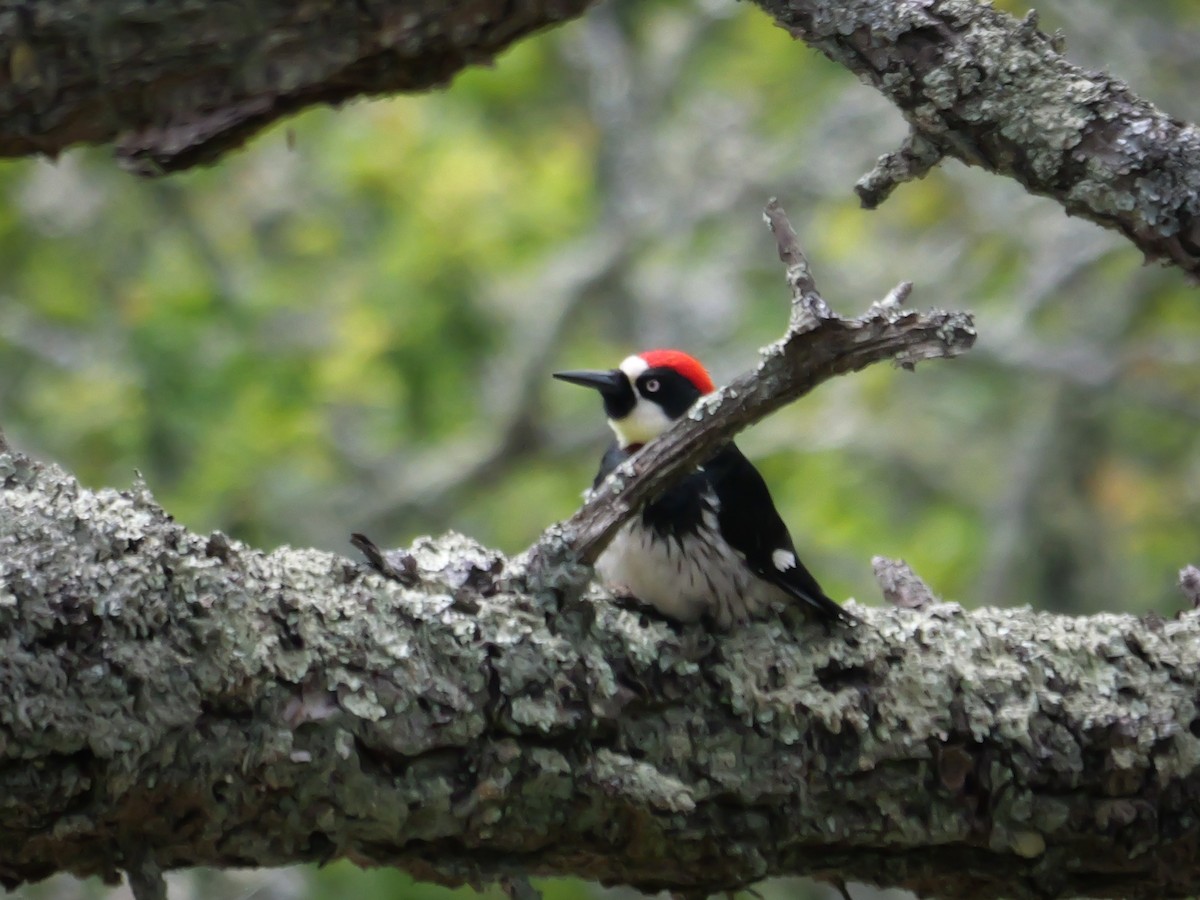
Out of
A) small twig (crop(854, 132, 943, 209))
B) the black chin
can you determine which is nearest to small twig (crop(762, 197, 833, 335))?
small twig (crop(854, 132, 943, 209))

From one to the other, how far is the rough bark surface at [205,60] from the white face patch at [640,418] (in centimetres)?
195

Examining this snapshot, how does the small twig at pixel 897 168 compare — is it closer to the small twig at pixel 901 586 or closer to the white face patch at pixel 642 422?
the small twig at pixel 901 586

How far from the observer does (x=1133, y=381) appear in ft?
22.2

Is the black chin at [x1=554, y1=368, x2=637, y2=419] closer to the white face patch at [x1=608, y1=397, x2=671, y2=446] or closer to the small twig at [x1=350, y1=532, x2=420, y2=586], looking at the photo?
the white face patch at [x1=608, y1=397, x2=671, y2=446]

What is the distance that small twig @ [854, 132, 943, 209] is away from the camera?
2295mm

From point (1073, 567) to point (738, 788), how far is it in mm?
5042

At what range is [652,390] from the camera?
3709 millimetres

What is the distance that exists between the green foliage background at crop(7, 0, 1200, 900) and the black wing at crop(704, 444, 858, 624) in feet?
9.36

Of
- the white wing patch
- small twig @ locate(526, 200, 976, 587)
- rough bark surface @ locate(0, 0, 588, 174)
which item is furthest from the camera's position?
the white wing patch

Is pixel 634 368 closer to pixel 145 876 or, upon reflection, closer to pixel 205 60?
pixel 145 876

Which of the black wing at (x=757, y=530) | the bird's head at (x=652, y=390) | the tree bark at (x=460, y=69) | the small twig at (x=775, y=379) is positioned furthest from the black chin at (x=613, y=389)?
the tree bark at (x=460, y=69)

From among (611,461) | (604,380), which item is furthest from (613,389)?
(611,461)

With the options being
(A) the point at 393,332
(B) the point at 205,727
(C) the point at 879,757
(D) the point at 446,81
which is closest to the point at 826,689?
(C) the point at 879,757

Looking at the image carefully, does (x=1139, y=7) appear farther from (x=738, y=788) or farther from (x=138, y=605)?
(x=138, y=605)
